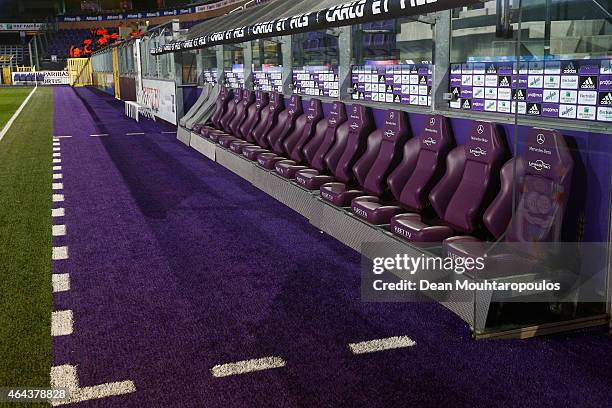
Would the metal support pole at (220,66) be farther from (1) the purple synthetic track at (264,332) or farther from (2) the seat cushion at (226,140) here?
(1) the purple synthetic track at (264,332)

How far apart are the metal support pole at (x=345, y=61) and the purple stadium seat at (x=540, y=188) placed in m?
3.43

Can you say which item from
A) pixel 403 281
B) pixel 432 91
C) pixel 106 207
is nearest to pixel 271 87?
pixel 106 207

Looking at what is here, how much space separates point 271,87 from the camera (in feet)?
31.3

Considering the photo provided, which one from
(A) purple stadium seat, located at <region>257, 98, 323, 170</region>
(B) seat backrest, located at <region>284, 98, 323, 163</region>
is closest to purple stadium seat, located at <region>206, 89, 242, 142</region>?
(A) purple stadium seat, located at <region>257, 98, 323, 170</region>

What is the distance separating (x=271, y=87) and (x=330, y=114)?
2801 mm

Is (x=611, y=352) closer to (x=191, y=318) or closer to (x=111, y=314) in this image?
(x=191, y=318)

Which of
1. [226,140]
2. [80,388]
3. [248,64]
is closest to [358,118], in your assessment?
[226,140]

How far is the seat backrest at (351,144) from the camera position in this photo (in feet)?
20.5

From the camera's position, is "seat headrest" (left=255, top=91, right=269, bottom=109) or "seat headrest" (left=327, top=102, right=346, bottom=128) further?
"seat headrest" (left=255, top=91, right=269, bottom=109)

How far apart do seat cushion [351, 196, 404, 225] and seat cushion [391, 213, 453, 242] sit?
30cm

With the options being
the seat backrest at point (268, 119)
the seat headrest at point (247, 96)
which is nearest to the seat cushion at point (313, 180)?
the seat backrest at point (268, 119)

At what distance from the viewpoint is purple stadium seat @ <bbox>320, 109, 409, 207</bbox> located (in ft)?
18.4

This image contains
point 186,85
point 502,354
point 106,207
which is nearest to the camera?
point 502,354
